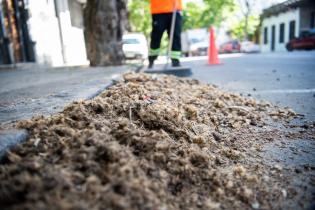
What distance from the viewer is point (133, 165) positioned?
4.00 feet

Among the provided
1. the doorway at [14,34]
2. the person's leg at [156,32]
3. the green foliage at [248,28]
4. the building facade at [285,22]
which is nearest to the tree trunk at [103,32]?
the person's leg at [156,32]

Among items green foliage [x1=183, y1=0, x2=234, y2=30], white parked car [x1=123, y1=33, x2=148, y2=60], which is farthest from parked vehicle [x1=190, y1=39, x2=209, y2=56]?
green foliage [x1=183, y1=0, x2=234, y2=30]

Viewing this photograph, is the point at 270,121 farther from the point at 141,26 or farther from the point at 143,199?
the point at 141,26

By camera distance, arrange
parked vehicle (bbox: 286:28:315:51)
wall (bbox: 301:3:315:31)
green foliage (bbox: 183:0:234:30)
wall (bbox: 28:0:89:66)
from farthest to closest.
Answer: green foliage (bbox: 183:0:234:30) < wall (bbox: 301:3:315:31) < parked vehicle (bbox: 286:28:315:51) < wall (bbox: 28:0:89:66)

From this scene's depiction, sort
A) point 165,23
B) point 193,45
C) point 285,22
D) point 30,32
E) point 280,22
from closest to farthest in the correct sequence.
→ point 165,23, point 30,32, point 193,45, point 285,22, point 280,22

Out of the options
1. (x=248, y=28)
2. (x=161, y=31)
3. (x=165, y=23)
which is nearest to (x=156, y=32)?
(x=161, y=31)

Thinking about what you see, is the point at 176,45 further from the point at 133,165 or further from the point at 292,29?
the point at 292,29

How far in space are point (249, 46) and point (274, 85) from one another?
24242 mm

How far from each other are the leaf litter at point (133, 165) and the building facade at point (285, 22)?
2606 cm

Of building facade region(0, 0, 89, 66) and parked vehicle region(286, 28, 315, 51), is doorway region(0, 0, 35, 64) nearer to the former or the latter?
building facade region(0, 0, 89, 66)

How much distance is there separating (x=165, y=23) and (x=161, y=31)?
16 centimetres

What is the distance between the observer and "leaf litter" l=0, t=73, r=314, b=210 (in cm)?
104

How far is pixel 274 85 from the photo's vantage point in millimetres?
4383

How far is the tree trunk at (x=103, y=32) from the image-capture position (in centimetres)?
755
